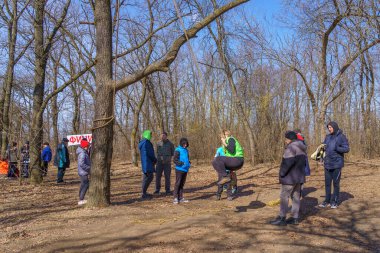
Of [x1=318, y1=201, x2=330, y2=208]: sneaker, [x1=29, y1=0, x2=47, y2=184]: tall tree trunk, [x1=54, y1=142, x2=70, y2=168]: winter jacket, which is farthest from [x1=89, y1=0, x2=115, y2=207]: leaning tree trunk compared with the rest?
[x1=54, y1=142, x2=70, y2=168]: winter jacket

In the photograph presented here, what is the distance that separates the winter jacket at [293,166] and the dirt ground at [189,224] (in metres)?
0.82

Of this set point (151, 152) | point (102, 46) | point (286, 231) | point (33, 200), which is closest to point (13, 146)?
point (33, 200)

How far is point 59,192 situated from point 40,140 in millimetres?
2454

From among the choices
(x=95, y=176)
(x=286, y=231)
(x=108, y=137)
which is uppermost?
(x=108, y=137)

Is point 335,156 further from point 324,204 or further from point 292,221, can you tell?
point 292,221

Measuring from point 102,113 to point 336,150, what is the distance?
4871mm

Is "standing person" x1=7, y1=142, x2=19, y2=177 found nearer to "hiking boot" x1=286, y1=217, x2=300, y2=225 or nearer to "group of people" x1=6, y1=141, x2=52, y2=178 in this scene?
"group of people" x1=6, y1=141, x2=52, y2=178

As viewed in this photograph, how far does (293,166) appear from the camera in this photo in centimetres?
671

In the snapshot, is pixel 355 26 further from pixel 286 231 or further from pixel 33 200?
pixel 33 200

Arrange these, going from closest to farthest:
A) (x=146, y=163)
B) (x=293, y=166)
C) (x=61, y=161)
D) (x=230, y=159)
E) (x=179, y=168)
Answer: (x=293, y=166) → (x=179, y=168) → (x=230, y=159) → (x=146, y=163) → (x=61, y=161)

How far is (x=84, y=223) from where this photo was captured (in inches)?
266

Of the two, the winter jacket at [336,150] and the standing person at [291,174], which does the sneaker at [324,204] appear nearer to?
the winter jacket at [336,150]

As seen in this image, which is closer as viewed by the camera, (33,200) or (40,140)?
(33,200)

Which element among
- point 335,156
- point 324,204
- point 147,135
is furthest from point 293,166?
point 147,135
